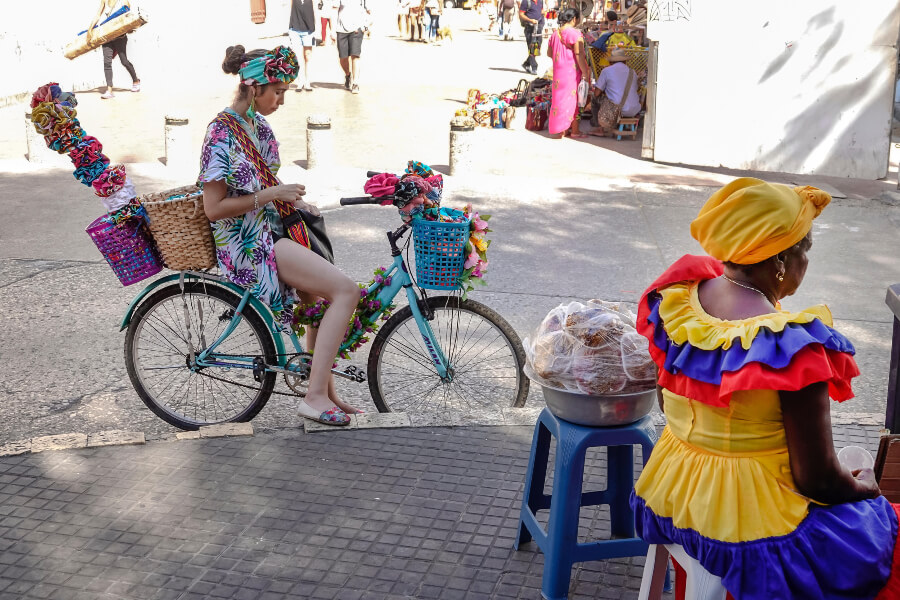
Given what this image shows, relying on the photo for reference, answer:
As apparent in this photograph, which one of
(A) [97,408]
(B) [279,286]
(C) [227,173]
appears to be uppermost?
(C) [227,173]

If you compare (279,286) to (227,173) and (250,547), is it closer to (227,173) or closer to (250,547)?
(227,173)

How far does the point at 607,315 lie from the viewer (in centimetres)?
337

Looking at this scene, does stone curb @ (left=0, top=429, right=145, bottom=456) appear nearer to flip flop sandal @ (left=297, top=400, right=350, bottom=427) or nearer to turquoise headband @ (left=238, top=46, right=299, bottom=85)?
flip flop sandal @ (left=297, top=400, right=350, bottom=427)

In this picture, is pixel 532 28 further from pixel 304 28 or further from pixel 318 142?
pixel 318 142

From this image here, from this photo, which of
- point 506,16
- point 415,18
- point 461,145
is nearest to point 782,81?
point 461,145

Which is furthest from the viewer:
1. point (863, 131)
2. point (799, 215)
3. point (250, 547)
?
point (863, 131)

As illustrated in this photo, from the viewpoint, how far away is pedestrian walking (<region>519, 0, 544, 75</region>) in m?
21.9

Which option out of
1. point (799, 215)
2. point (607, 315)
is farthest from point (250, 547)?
point (799, 215)

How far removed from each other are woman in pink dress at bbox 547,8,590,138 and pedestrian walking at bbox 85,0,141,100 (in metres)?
7.93

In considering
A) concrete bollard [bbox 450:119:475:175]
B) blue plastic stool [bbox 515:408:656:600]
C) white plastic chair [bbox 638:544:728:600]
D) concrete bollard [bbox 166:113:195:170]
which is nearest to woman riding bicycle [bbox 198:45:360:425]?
blue plastic stool [bbox 515:408:656:600]

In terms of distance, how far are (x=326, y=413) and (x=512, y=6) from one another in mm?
26764

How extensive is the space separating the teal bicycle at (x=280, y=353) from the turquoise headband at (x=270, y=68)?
2.16ft

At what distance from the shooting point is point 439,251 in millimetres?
4414

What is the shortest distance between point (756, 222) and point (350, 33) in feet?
52.8
